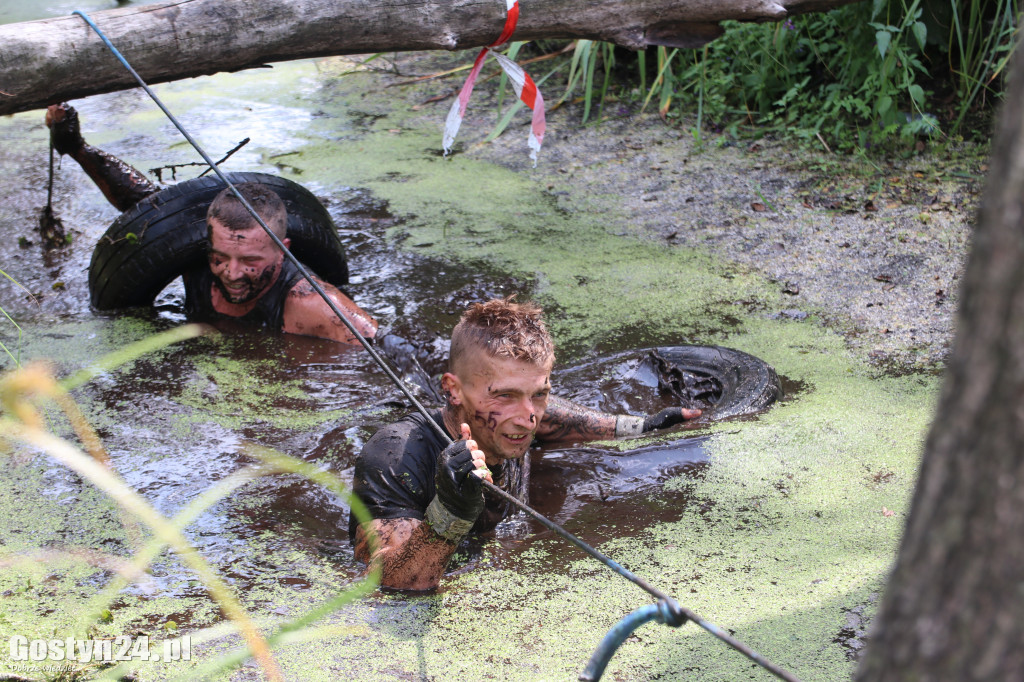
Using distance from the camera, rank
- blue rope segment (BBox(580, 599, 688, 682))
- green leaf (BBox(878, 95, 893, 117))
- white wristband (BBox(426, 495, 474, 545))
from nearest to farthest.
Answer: blue rope segment (BBox(580, 599, 688, 682)), white wristband (BBox(426, 495, 474, 545)), green leaf (BBox(878, 95, 893, 117))

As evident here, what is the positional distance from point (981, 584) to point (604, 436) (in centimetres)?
258

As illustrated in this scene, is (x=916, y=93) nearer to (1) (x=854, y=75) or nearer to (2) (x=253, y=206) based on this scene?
(1) (x=854, y=75)

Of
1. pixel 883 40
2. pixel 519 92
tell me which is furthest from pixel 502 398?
pixel 883 40

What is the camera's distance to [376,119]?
6.84 metres

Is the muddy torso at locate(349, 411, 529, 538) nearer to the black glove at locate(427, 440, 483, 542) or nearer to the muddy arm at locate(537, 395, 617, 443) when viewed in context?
the black glove at locate(427, 440, 483, 542)

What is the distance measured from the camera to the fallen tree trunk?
341 centimetres

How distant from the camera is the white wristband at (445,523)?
2178 millimetres

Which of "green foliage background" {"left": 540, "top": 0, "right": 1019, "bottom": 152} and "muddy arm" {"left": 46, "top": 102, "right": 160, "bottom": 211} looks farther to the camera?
"green foliage background" {"left": 540, "top": 0, "right": 1019, "bottom": 152}

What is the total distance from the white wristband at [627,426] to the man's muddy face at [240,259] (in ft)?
5.98

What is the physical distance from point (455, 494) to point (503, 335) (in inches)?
22.1

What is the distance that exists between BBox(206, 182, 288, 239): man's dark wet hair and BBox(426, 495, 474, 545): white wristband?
224cm

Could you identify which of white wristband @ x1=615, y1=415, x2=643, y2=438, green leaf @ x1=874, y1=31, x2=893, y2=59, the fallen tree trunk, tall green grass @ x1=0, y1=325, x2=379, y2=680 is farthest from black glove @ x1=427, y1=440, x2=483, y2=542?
green leaf @ x1=874, y1=31, x2=893, y2=59

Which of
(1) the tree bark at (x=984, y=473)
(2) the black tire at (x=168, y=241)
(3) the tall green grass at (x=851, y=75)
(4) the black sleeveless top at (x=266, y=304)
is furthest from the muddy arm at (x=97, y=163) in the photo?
(1) the tree bark at (x=984, y=473)

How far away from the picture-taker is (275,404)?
363 centimetres
